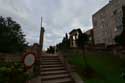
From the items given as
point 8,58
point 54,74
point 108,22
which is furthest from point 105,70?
point 108,22

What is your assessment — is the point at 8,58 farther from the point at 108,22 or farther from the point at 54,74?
the point at 108,22

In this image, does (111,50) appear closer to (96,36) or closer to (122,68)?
(122,68)

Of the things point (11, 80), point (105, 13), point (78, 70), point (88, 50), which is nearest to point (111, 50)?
point (88, 50)

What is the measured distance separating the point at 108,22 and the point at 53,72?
110 ft

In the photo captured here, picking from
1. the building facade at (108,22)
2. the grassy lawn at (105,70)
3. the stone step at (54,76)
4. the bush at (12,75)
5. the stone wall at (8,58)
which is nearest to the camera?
the bush at (12,75)

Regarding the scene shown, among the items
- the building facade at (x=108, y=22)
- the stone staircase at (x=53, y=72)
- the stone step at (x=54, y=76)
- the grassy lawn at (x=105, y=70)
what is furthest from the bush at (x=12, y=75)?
the building facade at (x=108, y=22)

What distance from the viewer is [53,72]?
9.77 m

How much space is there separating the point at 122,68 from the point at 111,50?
4.63 m

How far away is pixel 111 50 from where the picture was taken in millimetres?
15375

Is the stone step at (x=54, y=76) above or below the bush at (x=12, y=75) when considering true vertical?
below

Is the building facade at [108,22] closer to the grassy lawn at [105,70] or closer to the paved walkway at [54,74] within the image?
the grassy lawn at [105,70]

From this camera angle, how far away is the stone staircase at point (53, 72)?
9.03 meters

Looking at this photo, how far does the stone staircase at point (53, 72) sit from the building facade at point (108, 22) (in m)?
24.3

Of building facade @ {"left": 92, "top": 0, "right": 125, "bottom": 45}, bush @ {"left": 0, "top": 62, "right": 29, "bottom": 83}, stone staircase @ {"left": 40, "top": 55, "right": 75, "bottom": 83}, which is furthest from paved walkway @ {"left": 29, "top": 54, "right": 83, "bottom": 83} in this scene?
building facade @ {"left": 92, "top": 0, "right": 125, "bottom": 45}
